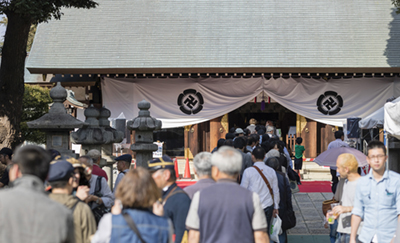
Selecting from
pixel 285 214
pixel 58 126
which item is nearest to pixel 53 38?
pixel 58 126

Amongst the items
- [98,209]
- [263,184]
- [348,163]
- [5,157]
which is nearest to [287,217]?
[263,184]

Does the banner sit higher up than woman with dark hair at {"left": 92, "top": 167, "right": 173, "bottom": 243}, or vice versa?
the banner

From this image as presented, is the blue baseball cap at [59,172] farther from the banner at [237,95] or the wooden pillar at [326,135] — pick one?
the wooden pillar at [326,135]

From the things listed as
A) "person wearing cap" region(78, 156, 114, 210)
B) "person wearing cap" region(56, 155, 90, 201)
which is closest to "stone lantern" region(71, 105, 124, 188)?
"person wearing cap" region(78, 156, 114, 210)

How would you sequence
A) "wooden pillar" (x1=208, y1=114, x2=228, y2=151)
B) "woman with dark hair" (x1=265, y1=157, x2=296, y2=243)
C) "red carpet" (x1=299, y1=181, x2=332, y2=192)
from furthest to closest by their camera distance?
"wooden pillar" (x1=208, y1=114, x2=228, y2=151) → "red carpet" (x1=299, y1=181, x2=332, y2=192) → "woman with dark hair" (x1=265, y1=157, x2=296, y2=243)

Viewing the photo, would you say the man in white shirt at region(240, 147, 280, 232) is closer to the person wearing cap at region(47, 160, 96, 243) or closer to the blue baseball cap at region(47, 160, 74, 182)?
the person wearing cap at region(47, 160, 96, 243)

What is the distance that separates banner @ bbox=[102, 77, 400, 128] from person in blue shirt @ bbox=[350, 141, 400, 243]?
10744 mm

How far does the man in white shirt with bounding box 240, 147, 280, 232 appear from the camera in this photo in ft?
17.1

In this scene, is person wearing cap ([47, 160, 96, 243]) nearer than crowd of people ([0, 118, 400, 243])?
No

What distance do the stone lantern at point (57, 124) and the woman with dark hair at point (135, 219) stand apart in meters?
4.55

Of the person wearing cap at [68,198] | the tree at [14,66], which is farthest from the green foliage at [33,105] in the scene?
the person wearing cap at [68,198]

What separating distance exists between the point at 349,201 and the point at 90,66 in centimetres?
1141

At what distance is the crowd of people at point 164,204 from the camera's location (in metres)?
2.42

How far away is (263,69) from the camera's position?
47.0 ft
